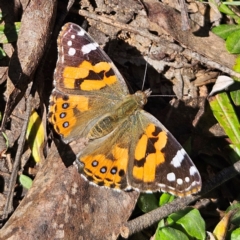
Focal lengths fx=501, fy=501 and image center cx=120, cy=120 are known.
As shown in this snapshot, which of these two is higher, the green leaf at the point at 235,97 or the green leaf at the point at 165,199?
the green leaf at the point at 235,97

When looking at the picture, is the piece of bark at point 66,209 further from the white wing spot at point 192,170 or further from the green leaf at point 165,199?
the white wing spot at point 192,170

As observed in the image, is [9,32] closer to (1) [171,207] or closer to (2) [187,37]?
(2) [187,37]

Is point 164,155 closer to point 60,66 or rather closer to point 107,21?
point 60,66

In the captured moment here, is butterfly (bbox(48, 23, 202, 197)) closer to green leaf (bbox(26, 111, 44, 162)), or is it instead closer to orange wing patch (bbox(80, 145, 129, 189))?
orange wing patch (bbox(80, 145, 129, 189))

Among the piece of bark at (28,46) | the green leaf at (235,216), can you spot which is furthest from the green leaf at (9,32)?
the green leaf at (235,216)

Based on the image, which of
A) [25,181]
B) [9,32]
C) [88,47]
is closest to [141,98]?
[88,47]

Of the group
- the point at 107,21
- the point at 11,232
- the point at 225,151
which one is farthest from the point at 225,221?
the point at 107,21
